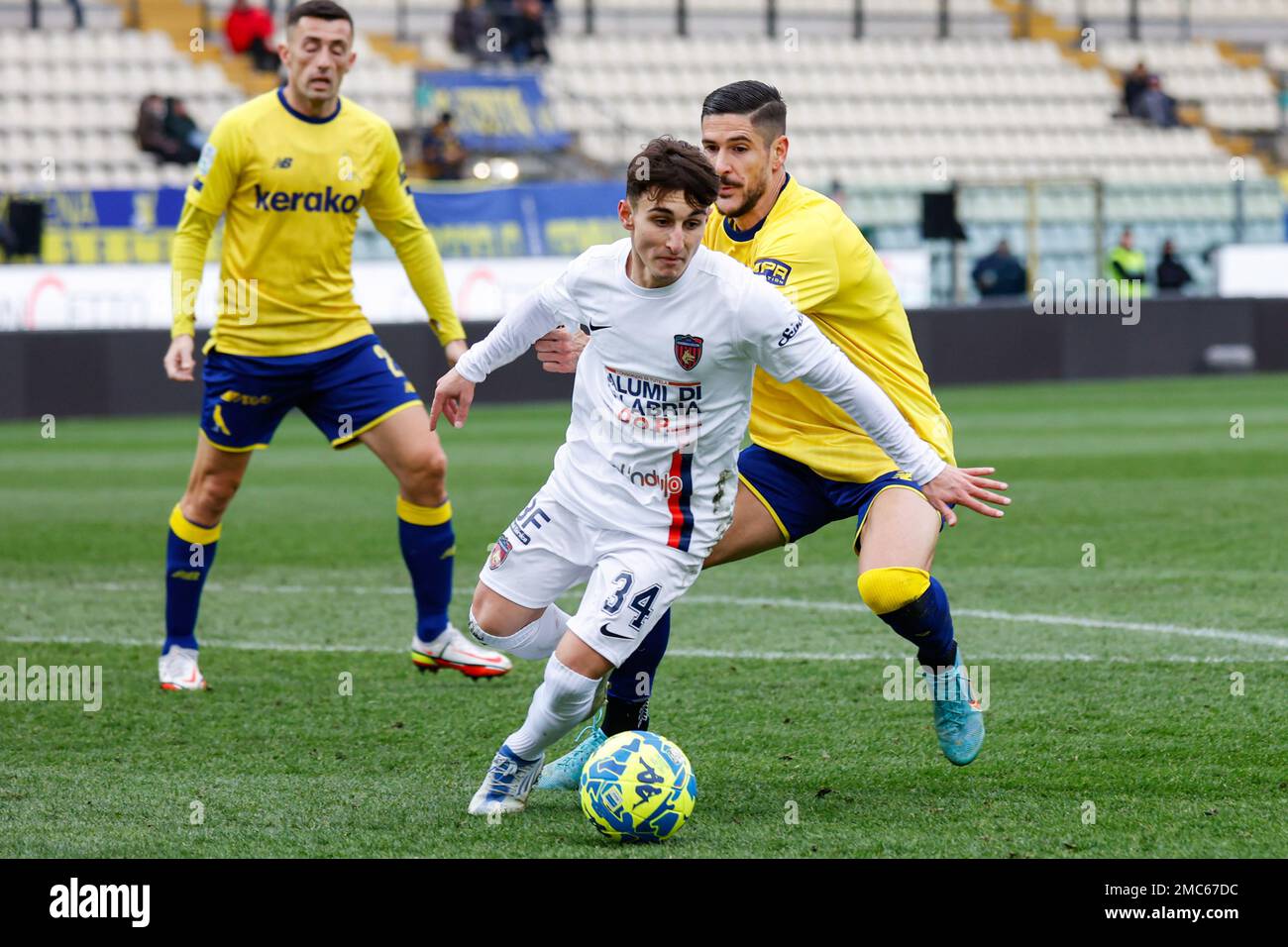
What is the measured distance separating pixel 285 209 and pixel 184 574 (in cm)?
131

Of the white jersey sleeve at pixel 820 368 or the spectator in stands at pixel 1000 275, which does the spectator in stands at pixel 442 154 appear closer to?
the spectator in stands at pixel 1000 275

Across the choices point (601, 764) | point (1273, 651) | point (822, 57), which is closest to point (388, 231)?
point (601, 764)

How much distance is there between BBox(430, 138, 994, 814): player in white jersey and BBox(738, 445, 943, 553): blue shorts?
0.58 metres

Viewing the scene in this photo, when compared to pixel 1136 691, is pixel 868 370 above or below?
above

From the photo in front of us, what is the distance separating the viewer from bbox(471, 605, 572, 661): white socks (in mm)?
5031

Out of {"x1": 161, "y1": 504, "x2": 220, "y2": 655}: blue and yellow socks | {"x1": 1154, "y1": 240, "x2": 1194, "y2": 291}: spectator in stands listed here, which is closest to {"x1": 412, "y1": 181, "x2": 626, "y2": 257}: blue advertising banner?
{"x1": 1154, "y1": 240, "x2": 1194, "y2": 291}: spectator in stands

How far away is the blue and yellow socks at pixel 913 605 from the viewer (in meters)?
5.15

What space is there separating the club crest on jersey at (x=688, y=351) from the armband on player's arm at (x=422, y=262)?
2402 mm

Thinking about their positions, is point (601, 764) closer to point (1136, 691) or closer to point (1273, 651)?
point (1136, 691)

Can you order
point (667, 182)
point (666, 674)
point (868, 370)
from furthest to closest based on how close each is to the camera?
point (666, 674) → point (868, 370) → point (667, 182)

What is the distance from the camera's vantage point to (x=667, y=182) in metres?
4.53

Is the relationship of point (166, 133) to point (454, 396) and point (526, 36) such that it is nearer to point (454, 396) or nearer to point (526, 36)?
point (526, 36)

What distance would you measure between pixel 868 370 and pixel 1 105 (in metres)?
20.5

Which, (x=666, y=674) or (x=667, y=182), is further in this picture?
(x=666, y=674)
